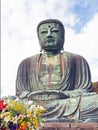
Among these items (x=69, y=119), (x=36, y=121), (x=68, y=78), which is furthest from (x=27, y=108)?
(x=68, y=78)

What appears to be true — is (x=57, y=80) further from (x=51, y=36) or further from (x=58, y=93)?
(x=51, y=36)

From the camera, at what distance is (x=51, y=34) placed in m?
15.7

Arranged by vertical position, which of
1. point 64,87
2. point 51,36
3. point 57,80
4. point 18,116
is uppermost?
point 51,36

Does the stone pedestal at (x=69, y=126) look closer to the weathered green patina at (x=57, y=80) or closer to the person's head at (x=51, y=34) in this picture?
the weathered green patina at (x=57, y=80)

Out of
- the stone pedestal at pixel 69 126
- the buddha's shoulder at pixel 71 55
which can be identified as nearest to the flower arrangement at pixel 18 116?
the stone pedestal at pixel 69 126

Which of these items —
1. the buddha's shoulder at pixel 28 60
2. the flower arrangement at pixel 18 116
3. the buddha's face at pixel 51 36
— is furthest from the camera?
the buddha's shoulder at pixel 28 60

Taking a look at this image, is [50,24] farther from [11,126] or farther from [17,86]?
[11,126]

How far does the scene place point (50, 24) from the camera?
15961 millimetres

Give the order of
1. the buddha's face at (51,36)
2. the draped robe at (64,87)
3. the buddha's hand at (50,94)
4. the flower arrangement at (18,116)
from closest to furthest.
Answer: the flower arrangement at (18,116)
the draped robe at (64,87)
the buddha's hand at (50,94)
the buddha's face at (51,36)

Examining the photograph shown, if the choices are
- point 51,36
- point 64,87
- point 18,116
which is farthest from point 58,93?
point 18,116

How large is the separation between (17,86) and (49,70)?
1.31 metres

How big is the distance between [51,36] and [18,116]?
39.7 feet

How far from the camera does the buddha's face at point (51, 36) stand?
51.6 ft

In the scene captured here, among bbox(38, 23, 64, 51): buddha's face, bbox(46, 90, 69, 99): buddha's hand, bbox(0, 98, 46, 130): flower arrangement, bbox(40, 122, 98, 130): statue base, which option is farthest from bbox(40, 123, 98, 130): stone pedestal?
bbox(0, 98, 46, 130): flower arrangement
